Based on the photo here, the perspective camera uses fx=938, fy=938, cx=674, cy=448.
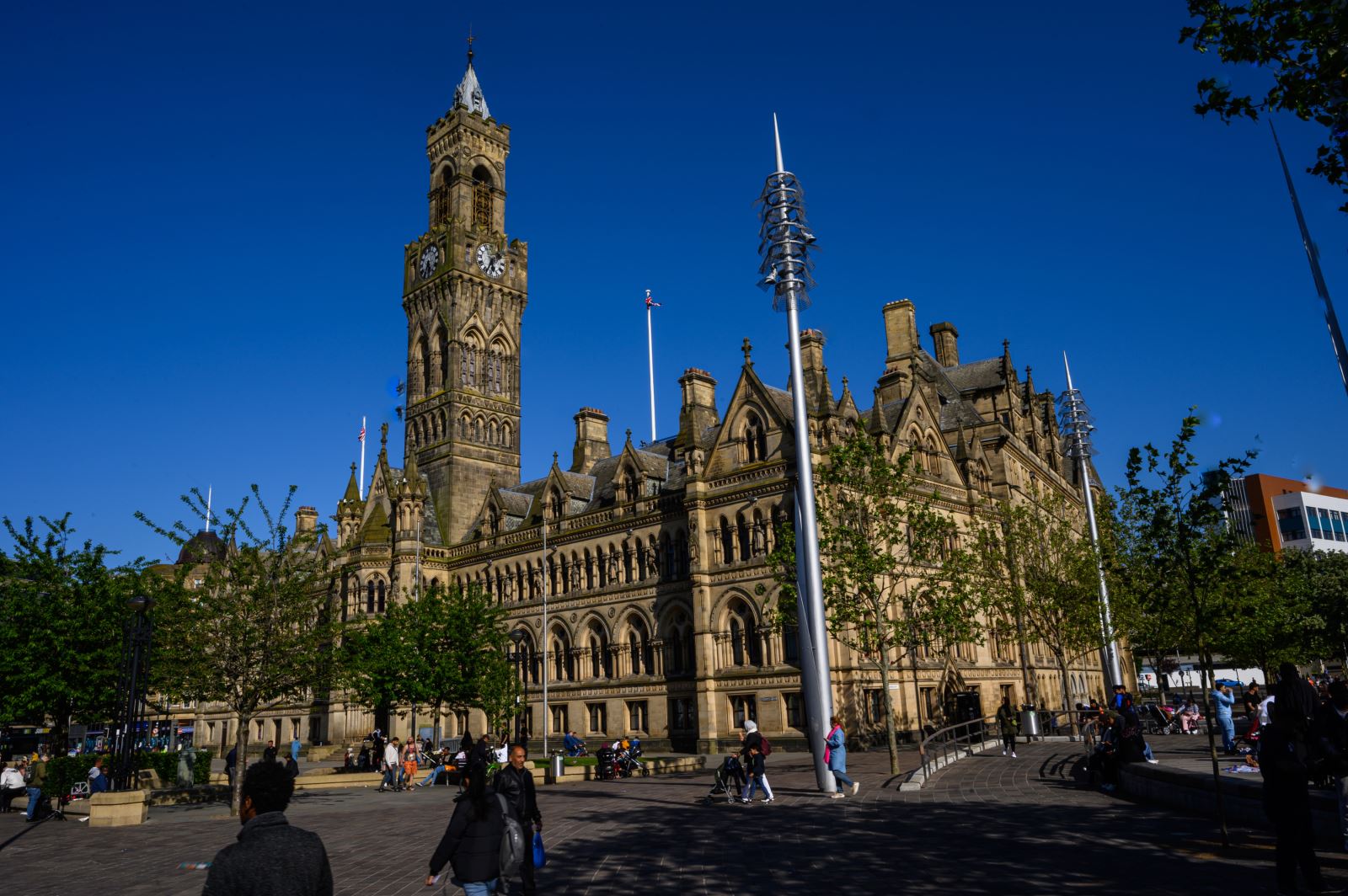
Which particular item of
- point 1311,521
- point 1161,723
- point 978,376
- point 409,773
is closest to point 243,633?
point 409,773

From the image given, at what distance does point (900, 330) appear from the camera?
2158 inches

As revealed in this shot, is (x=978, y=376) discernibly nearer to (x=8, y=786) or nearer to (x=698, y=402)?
(x=698, y=402)

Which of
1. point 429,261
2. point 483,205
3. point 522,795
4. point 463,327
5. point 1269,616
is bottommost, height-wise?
point 522,795

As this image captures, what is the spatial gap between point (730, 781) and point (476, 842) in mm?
14414

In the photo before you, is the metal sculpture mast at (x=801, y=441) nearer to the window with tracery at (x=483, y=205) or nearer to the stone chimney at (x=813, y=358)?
the stone chimney at (x=813, y=358)

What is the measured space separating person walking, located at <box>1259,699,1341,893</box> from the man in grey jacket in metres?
9.51

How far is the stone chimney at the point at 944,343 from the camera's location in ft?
221

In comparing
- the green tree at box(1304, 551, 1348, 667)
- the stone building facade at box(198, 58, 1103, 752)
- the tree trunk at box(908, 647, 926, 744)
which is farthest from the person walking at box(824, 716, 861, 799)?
the green tree at box(1304, 551, 1348, 667)

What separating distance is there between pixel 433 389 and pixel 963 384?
36.3 m

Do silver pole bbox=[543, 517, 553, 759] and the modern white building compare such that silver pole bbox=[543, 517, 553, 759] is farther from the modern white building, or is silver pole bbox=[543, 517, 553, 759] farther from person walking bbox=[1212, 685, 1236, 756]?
the modern white building

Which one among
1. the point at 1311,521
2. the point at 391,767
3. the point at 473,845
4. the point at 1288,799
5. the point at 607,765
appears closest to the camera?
the point at 473,845

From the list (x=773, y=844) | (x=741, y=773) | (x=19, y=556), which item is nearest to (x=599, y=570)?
(x=19, y=556)

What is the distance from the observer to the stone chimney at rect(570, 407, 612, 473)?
61.2 meters

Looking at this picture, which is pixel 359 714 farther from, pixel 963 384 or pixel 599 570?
pixel 963 384
